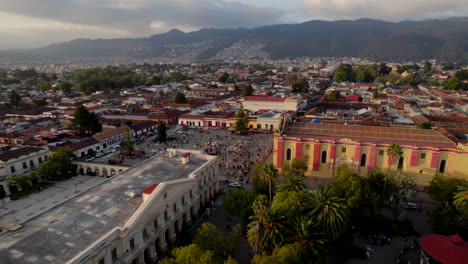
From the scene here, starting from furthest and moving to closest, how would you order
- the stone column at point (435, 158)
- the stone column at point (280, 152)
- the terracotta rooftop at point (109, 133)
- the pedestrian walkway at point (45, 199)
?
the terracotta rooftop at point (109, 133) → the stone column at point (280, 152) → the stone column at point (435, 158) → the pedestrian walkway at point (45, 199)

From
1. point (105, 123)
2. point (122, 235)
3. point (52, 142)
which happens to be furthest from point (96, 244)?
point (105, 123)

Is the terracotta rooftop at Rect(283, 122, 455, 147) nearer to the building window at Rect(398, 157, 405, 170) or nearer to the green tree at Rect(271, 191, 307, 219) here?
the building window at Rect(398, 157, 405, 170)

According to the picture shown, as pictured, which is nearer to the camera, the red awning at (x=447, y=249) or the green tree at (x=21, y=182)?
the red awning at (x=447, y=249)

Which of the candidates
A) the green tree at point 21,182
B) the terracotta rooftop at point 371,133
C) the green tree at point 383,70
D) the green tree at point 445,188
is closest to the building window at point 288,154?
the terracotta rooftop at point 371,133

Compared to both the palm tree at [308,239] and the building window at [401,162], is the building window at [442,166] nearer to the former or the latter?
the building window at [401,162]

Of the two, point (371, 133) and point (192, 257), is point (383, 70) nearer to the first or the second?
point (371, 133)
